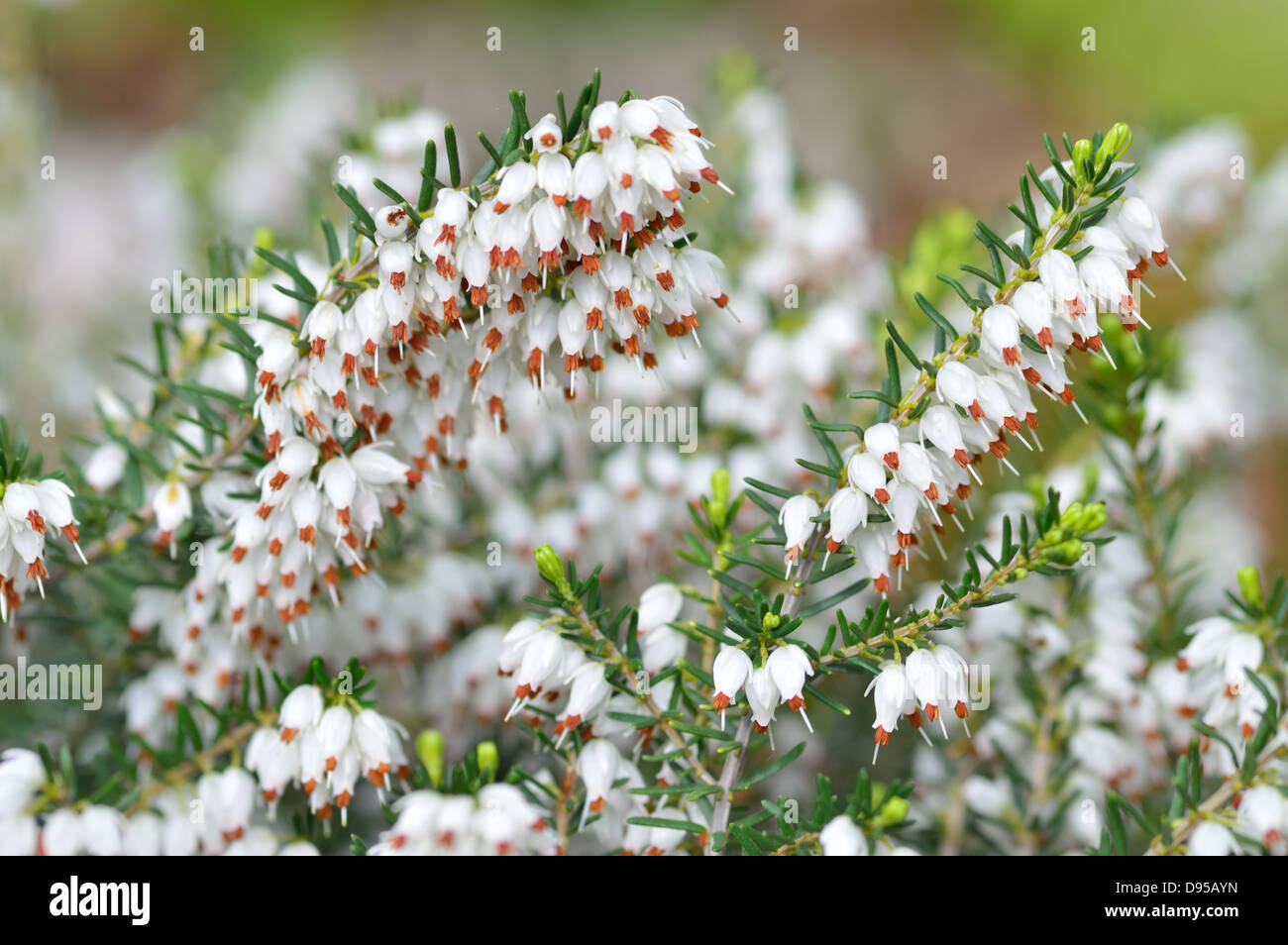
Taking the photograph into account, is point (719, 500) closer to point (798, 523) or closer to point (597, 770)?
point (798, 523)

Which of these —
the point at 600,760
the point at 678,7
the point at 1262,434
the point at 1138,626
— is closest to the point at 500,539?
the point at 600,760

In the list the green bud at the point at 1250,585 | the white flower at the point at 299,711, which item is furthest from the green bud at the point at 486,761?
the green bud at the point at 1250,585

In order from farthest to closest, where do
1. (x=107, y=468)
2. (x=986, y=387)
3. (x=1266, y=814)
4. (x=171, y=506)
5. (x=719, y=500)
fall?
1. (x=107, y=468)
2. (x=719, y=500)
3. (x=171, y=506)
4. (x=1266, y=814)
5. (x=986, y=387)

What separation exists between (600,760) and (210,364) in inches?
49.6

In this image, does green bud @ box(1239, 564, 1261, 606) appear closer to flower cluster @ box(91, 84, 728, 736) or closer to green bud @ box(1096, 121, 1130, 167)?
green bud @ box(1096, 121, 1130, 167)

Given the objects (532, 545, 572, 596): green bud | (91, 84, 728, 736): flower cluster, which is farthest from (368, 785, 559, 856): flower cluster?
(91, 84, 728, 736): flower cluster

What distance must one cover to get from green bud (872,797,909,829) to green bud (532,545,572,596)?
0.67 m

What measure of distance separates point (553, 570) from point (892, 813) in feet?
2.36

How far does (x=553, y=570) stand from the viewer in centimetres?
175

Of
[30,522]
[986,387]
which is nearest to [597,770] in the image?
[986,387]

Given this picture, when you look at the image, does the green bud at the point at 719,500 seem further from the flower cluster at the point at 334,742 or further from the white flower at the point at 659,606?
the flower cluster at the point at 334,742
